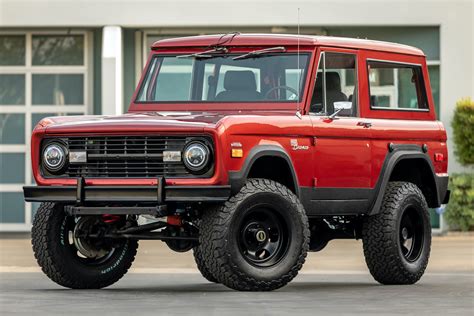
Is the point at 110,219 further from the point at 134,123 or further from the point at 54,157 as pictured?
the point at 134,123

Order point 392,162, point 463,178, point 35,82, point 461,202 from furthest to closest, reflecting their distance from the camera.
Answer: point 35,82 → point 461,202 → point 463,178 → point 392,162

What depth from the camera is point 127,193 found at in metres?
12.4

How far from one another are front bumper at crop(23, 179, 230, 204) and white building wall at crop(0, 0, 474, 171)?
1253 cm

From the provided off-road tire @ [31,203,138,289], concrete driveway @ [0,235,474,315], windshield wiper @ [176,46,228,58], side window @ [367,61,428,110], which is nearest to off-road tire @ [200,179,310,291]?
concrete driveway @ [0,235,474,315]

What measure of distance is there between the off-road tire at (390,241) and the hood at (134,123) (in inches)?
79.4

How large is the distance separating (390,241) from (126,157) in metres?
2.85

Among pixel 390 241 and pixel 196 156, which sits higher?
pixel 196 156

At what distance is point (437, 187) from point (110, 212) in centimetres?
400

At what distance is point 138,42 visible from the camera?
84.7 ft

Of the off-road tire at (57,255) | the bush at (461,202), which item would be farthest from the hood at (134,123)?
the bush at (461,202)

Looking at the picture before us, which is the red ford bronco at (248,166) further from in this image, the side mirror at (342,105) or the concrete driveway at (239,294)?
the concrete driveway at (239,294)

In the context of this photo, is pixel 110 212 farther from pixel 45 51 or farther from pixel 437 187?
pixel 45 51

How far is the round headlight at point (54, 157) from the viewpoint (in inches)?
501

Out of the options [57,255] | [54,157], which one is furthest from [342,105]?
[57,255]
